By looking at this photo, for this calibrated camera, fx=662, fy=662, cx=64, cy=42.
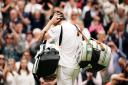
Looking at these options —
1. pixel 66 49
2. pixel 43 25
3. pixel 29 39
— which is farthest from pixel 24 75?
pixel 66 49

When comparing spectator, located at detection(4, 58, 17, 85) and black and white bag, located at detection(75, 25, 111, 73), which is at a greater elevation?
black and white bag, located at detection(75, 25, 111, 73)

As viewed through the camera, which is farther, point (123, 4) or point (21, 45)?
point (123, 4)

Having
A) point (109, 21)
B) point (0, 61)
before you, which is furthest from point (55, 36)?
point (109, 21)

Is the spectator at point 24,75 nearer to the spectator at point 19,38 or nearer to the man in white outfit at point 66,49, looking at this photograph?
the spectator at point 19,38

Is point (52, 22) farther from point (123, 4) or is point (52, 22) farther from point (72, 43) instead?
point (123, 4)

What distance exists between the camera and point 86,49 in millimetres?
12344

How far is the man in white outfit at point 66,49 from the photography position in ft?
40.6

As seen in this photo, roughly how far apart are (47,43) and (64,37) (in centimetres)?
34

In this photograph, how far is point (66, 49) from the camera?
40.7ft

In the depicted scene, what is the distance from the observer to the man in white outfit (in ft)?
40.6

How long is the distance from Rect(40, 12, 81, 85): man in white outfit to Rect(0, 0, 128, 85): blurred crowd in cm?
418

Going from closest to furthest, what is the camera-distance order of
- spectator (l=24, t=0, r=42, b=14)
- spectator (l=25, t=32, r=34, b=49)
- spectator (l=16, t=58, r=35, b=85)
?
spectator (l=16, t=58, r=35, b=85)
spectator (l=25, t=32, r=34, b=49)
spectator (l=24, t=0, r=42, b=14)

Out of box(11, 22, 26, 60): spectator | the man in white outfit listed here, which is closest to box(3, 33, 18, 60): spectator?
box(11, 22, 26, 60): spectator

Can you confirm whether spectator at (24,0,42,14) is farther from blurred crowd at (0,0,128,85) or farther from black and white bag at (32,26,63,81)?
black and white bag at (32,26,63,81)
